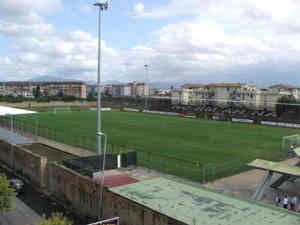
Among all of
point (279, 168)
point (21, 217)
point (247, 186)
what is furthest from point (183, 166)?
point (21, 217)

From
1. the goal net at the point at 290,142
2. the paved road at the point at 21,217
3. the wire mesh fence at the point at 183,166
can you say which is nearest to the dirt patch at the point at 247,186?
the wire mesh fence at the point at 183,166

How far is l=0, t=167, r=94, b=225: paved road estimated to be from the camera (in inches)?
650

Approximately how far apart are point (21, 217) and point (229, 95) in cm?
11869

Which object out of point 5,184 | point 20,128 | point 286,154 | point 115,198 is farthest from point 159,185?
point 20,128

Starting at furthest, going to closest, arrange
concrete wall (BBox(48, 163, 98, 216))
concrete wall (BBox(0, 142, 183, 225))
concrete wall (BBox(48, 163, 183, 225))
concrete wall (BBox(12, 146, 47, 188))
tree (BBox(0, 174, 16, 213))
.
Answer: concrete wall (BBox(12, 146, 47, 188)), concrete wall (BBox(48, 163, 98, 216)), tree (BBox(0, 174, 16, 213)), concrete wall (BBox(0, 142, 183, 225)), concrete wall (BBox(48, 163, 183, 225))

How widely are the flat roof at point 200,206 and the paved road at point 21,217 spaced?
505 cm

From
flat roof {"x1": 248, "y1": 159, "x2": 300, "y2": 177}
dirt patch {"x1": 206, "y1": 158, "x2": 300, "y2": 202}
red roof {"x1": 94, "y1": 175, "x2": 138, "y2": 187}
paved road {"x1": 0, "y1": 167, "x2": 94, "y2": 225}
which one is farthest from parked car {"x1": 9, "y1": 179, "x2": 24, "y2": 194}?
flat roof {"x1": 248, "y1": 159, "x2": 300, "y2": 177}

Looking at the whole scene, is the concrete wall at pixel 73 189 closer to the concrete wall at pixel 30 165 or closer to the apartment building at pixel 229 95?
the concrete wall at pixel 30 165

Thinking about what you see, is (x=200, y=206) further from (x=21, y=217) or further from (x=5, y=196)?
(x=21, y=217)

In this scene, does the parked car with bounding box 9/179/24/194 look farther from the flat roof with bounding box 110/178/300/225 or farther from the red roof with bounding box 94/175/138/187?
the flat roof with bounding box 110/178/300/225

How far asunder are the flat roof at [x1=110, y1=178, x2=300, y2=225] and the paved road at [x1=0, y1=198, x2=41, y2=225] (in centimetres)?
505

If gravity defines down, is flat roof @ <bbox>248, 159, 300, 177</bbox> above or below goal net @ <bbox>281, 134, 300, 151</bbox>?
above

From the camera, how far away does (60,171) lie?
1994cm

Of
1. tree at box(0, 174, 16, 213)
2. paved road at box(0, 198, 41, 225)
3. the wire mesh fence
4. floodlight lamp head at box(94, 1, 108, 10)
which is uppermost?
floodlight lamp head at box(94, 1, 108, 10)
